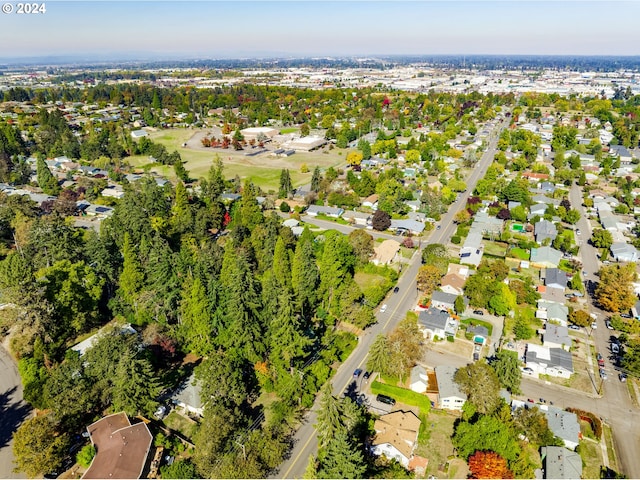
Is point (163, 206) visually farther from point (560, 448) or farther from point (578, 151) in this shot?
point (578, 151)

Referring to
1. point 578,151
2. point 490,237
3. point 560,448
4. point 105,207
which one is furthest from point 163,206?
point 578,151

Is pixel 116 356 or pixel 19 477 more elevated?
pixel 116 356

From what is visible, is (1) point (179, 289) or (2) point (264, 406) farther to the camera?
(1) point (179, 289)

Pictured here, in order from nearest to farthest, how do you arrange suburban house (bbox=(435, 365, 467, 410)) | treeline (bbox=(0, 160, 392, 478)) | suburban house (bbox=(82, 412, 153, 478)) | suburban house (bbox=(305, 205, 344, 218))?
suburban house (bbox=(82, 412, 153, 478))
treeline (bbox=(0, 160, 392, 478))
suburban house (bbox=(435, 365, 467, 410))
suburban house (bbox=(305, 205, 344, 218))

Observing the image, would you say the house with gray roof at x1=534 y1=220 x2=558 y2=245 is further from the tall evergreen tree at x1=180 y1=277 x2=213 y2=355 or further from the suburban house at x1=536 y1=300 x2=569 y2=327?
A: the tall evergreen tree at x1=180 y1=277 x2=213 y2=355

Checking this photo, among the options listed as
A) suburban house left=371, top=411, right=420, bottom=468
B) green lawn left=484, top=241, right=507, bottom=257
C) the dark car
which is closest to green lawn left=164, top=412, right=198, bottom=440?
suburban house left=371, top=411, right=420, bottom=468

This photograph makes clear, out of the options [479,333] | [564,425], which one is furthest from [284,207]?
[564,425]

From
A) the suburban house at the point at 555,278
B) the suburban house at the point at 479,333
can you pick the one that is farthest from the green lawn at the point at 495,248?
the suburban house at the point at 479,333
